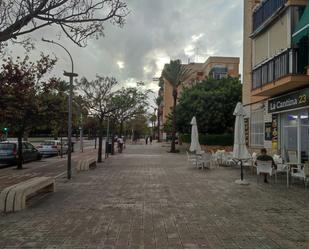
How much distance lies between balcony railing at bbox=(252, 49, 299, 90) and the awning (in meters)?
0.54

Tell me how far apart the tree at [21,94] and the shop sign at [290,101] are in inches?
445

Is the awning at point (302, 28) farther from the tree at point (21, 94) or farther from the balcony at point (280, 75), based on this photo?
the tree at point (21, 94)

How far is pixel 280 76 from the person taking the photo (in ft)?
63.5

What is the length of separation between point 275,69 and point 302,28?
2.92 m

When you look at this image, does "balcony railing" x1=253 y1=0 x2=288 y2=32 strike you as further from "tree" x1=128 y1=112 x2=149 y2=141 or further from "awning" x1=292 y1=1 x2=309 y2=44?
"tree" x1=128 y1=112 x2=149 y2=141

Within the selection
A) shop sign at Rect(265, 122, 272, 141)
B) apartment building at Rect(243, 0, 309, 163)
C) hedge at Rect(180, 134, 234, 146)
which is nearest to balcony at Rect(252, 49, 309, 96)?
apartment building at Rect(243, 0, 309, 163)

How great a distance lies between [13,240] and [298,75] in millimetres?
13578

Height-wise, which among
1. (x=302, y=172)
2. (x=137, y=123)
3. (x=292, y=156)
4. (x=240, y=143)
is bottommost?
(x=302, y=172)

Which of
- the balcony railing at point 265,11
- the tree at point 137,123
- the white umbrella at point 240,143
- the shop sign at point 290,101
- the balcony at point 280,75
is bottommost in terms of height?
the white umbrella at point 240,143

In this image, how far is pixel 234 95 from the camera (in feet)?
138

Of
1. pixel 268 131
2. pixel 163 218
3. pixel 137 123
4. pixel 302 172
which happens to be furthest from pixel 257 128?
pixel 137 123

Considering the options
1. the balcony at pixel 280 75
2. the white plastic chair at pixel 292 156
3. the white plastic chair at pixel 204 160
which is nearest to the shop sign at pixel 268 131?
the balcony at pixel 280 75

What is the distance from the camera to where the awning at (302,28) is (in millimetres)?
17269

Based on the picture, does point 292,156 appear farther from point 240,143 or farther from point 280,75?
point 240,143
